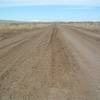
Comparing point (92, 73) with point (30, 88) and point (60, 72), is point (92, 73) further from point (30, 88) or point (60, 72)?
point (30, 88)

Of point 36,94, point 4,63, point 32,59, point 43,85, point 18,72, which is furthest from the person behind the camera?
point 32,59

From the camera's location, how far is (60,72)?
9.32 metres

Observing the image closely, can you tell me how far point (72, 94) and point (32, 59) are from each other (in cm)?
560

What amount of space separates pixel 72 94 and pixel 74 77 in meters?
1.89

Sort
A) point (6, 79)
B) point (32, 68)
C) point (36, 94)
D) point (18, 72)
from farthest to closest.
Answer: point (32, 68) < point (18, 72) < point (6, 79) < point (36, 94)

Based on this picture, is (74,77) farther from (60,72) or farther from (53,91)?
(53,91)

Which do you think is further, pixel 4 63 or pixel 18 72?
pixel 4 63

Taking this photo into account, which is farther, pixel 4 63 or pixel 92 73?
pixel 4 63

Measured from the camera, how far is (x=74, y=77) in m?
8.54

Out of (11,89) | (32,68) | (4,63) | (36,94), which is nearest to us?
(36,94)

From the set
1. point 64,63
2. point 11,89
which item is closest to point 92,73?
point 64,63

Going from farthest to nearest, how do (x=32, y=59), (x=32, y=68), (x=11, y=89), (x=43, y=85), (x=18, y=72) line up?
(x=32, y=59), (x=32, y=68), (x=18, y=72), (x=43, y=85), (x=11, y=89)

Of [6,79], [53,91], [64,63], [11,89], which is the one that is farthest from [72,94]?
[64,63]

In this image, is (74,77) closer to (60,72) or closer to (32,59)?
(60,72)
